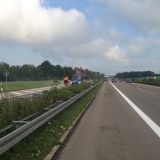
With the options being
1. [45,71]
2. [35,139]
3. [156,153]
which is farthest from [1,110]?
[45,71]

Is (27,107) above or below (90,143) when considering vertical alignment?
above

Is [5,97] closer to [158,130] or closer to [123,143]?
[123,143]

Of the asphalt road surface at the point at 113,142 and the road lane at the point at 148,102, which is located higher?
the asphalt road surface at the point at 113,142

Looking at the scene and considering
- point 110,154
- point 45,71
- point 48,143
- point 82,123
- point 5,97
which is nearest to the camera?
point 110,154

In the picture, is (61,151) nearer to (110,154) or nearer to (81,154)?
(81,154)

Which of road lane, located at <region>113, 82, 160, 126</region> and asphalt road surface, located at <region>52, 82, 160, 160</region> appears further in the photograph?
road lane, located at <region>113, 82, 160, 126</region>

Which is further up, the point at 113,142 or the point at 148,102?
the point at 113,142

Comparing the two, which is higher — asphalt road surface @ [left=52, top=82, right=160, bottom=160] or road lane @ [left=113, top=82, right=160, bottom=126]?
asphalt road surface @ [left=52, top=82, right=160, bottom=160]

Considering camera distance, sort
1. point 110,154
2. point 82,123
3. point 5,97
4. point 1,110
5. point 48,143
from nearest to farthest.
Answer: point 110,154
point 48,143
point 1,110
point 5,97
point 82,123

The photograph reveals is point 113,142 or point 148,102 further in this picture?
point 148,102

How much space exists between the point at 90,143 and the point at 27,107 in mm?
2967

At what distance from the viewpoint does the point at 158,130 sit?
33.1ft

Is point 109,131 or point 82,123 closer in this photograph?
point 109,131

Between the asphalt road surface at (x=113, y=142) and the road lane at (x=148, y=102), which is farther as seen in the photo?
the road lane at (x=148, y=102)
